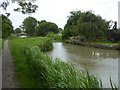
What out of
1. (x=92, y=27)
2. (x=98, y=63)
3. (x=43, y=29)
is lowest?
(x=98, y=63)

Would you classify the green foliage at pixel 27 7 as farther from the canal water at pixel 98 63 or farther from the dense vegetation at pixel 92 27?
the dense vegetation at pixel 92 27

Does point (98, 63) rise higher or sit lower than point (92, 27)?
lower

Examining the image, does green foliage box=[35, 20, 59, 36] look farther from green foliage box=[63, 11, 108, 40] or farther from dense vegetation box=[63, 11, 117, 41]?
green foliage box=[63, 11, 108, 40]

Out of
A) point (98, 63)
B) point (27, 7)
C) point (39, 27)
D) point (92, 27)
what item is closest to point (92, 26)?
point (92, 27)

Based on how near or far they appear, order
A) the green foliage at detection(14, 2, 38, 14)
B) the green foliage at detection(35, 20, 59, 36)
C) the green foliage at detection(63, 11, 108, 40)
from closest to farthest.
Answer: the green foliage at detection(14, 2, 38, 14)
the green foliage at detection(63, 11, 108, 40)
the green foliage at detection(35, 20, 59, 36)

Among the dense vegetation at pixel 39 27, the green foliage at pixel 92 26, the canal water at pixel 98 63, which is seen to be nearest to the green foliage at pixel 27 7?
the canal water at pixel 98 63

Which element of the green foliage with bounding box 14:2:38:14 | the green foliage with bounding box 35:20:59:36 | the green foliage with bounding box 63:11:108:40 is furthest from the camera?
the green foliage with bounding box 35:20:59:36

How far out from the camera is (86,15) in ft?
149

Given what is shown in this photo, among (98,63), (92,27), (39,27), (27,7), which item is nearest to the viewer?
(27,7)

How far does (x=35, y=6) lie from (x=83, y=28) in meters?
30.5

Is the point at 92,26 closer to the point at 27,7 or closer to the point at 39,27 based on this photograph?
the point at 27,7

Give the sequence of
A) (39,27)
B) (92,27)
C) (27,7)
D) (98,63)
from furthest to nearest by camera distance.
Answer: (39,27) → (92,27) → (98,63) → (27,7)

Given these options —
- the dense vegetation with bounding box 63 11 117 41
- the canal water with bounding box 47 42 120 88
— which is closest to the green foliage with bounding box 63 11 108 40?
the dense vegetation with bounding box 63 11 117 41

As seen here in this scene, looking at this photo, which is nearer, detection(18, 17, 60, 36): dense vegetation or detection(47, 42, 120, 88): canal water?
detection(47, 42, 120, 88): canal water
